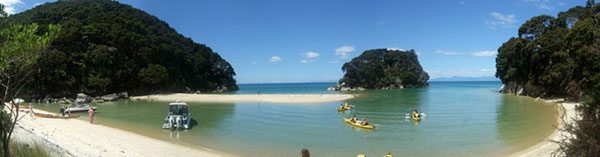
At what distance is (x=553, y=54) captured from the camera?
178 ft

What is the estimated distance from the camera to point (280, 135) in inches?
1110

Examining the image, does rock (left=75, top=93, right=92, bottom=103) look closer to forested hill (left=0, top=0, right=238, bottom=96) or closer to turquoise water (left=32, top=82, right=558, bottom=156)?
forested hill (left=0, top=0, right=238, bottom=96)

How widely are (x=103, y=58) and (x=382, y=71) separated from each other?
82239 mm

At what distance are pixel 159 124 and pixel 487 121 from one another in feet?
83.4

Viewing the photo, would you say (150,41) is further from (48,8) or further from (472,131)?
(472,131)

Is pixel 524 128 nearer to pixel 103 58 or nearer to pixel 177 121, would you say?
pixel 177 121

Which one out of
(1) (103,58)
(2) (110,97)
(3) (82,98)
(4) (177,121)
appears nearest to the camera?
(4) (177,121)

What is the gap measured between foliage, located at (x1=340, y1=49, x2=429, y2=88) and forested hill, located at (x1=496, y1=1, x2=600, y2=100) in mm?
52405

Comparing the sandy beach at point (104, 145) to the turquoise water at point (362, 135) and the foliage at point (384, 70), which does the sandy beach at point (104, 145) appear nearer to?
the turquoise water at point (362, 135)

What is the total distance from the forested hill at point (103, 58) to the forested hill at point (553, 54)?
61324mm

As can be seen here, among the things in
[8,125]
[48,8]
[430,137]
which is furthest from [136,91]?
[8,125]

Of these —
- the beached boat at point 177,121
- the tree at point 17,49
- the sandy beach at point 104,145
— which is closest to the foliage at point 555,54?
the sandy beach at point 104,145

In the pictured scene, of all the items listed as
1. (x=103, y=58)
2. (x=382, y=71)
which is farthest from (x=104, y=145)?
(x=382, y=71)

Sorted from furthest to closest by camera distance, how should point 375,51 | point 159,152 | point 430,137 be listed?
point 375,51 < point 430,137 < point 159,152
